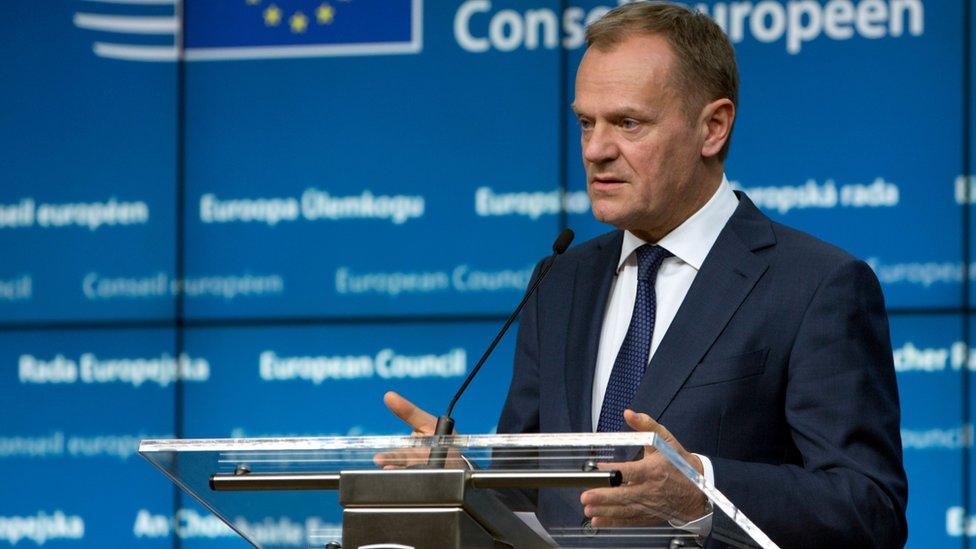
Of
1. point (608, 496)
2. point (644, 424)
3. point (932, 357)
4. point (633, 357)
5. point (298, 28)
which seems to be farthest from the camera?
point (298, 28)

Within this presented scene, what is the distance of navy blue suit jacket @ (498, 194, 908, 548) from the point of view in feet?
6.16

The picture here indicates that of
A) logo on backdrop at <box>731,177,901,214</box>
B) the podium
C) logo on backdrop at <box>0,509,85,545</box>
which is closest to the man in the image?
the podium

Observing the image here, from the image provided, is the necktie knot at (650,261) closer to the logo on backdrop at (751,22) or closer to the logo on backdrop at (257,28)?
the logo on backdrop at (751,22)

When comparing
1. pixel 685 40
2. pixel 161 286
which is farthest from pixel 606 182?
pixel 161 286

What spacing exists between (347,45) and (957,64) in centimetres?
185

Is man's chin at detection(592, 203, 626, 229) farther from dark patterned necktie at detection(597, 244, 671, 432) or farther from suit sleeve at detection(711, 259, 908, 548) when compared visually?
suit sleeve at detection(711, 259, 908, 548)

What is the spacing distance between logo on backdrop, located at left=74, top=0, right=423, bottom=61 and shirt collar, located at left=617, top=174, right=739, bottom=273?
2.29 meters

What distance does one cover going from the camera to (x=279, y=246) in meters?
4.47

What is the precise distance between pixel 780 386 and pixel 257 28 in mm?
2869

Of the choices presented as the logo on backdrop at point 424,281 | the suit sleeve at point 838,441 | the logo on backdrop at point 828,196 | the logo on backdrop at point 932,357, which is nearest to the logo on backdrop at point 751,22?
the logo on backdrop at point 828,196

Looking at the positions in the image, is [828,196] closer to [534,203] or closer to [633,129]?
[534,203]

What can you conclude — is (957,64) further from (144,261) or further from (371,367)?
(144,261)

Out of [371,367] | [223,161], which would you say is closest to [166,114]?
[223,161]

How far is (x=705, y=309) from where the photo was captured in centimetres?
212
